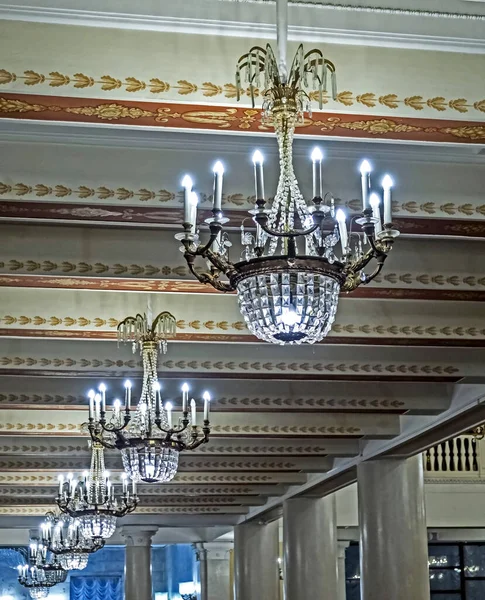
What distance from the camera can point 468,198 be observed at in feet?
20.7

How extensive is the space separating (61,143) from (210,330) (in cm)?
367

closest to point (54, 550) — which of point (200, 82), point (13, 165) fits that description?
point (13, 165)

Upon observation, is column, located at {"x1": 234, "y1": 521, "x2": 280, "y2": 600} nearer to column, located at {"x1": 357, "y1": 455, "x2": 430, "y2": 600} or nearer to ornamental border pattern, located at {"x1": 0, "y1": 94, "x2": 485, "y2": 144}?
column, located at {"x1": 357, "y1": 455, "x2": 430, "y2": 600}

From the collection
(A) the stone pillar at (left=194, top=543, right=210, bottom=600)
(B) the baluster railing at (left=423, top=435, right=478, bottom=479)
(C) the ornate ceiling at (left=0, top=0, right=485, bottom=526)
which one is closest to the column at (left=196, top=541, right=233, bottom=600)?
(A) the stone pillar at (left=194, top=543, right=210, bottom=600)

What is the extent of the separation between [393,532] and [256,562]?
27.9 ft

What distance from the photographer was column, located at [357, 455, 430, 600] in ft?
44.3

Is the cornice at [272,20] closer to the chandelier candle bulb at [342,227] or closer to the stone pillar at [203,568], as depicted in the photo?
the chandelier candle bulb at [342,227]

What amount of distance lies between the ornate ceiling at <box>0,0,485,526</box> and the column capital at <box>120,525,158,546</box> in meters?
10.4

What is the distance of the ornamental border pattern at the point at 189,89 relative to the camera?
16.1ft

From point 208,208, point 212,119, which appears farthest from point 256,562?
point 212,119

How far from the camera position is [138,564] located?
25.0m

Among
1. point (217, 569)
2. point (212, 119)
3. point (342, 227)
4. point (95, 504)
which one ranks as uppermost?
point (212, 119)

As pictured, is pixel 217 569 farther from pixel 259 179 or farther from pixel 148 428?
pixel 259 179

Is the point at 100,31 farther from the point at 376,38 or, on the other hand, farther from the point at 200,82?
the point at 376,38
